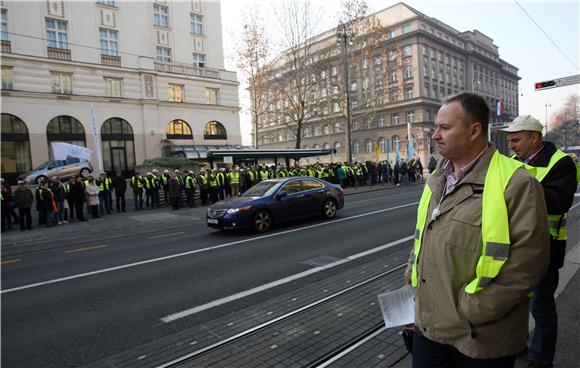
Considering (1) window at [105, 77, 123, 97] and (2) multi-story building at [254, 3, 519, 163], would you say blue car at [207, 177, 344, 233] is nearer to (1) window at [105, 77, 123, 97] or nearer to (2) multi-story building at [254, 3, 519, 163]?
(1) window at [105, 77, 123, 97]

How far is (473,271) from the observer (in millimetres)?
1771

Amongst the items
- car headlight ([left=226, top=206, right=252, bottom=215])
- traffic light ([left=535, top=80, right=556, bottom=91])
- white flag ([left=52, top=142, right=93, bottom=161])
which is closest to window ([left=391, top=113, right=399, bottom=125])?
traffic light ([left=535, top=80, right=556, bottom=91])

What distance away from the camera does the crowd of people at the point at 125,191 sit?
13750 millimetres

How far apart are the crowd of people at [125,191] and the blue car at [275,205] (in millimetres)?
7380

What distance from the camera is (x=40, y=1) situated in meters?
26.9

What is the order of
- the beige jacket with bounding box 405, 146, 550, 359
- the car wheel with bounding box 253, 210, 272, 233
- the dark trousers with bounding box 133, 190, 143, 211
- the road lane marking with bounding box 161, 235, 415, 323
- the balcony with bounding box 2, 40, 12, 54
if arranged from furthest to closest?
the balcony with bounding box 2, 40, 12, 54, the dark trousers with bounding box 133, 190, 143, 211, the car wheel with bounding box 253, 210, 272, 233, the road lane marking with bounding box 161, 235, 415, 323, the beige jacket with bounding box 405, 146, 550, 359

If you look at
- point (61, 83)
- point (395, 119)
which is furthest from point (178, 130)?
point (395, 119)

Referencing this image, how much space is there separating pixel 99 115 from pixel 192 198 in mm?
16788

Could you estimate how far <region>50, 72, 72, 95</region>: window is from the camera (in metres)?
27.9

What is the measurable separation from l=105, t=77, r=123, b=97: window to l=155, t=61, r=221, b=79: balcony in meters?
3.49

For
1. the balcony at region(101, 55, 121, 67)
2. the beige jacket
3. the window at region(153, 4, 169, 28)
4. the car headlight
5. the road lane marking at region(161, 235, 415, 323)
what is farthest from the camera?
the window at region(153, 4, 169, 28)

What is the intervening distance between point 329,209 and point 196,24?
30.4 m

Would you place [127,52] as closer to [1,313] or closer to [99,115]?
[99,115]

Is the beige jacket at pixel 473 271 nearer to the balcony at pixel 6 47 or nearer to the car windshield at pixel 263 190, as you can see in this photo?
the car windshield at pixel 263 190
